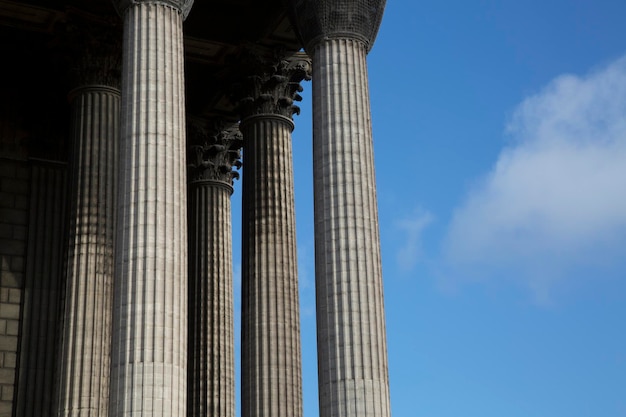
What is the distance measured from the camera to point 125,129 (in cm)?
3341

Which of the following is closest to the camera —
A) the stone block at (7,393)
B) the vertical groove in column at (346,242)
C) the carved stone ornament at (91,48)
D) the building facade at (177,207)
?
the building facade at (177,207)

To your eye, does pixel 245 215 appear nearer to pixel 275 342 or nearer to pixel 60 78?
pixel 275 342

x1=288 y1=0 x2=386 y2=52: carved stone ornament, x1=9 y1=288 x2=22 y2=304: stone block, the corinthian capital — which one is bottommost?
x1=9 y1=288 x2=22 y2=304: stone block

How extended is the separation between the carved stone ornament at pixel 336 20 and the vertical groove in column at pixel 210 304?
36.7 feet

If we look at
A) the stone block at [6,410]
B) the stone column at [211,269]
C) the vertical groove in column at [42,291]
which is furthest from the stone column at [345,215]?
the stone block at [6,410]

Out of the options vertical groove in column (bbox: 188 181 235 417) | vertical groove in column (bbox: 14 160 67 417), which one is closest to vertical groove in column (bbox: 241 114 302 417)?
vertical groove in column (bbox: 188 181 235 417)

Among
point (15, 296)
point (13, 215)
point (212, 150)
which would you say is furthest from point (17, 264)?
point (212, 150)

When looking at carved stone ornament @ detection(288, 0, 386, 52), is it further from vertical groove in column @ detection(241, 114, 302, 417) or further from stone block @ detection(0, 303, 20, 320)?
stone block @ detection(0, 303, 20, 320)

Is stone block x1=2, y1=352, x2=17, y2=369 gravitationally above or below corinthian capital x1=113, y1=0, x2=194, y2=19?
below

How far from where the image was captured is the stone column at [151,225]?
30641 millimetres

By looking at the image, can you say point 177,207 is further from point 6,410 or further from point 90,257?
point 6,410

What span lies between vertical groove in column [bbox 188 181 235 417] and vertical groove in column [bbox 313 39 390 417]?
10968 millimetres

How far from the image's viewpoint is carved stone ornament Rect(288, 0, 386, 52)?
37812 mm

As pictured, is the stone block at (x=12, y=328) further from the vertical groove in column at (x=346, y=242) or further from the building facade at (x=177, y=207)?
the vertical groove in column at (x=346, y=242)
